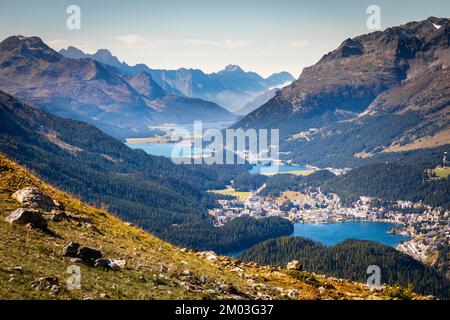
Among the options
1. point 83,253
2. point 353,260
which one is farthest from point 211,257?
point 353,260

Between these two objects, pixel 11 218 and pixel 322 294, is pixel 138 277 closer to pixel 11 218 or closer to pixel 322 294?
pixel 11 218

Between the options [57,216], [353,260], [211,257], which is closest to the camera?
[57,216]

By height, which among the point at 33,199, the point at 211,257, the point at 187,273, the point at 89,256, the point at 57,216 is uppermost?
the point at 33,199

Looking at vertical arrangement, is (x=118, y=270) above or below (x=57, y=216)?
below

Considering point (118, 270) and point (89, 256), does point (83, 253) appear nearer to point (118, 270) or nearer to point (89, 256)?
point (89, 256)

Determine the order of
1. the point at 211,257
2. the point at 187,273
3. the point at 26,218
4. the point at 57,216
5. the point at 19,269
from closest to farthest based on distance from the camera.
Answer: the point at 19,269 < the point at 187,273 < the point at 26,218 < the point at 57,216 < the point at 211,257

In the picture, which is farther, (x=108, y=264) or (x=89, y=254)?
(x=89, y=254)
